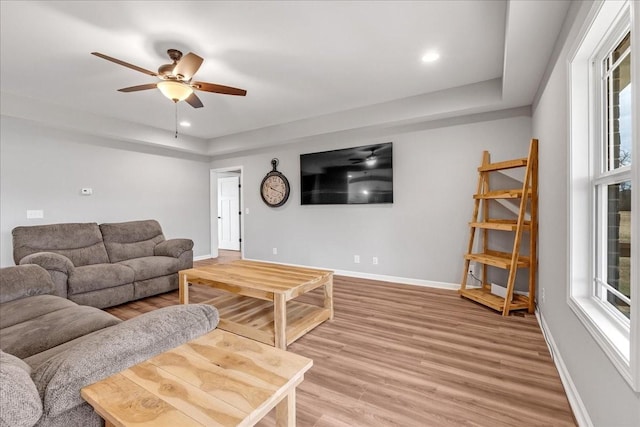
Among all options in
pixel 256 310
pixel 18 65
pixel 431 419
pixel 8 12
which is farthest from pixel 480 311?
pixel 18 65

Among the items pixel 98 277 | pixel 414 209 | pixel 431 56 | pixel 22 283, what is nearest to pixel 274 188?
pixel 414 209

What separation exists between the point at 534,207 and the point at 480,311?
1197 mm

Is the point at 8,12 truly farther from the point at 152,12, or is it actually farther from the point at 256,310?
the point at 256,310

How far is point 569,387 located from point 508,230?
175cm

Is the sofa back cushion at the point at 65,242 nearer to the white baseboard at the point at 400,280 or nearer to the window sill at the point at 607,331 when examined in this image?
the white baseboard at the point at 400,280

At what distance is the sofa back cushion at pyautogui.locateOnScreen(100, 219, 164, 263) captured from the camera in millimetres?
3787

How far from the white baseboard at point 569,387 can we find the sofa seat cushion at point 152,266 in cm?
398

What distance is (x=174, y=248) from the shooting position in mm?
3830

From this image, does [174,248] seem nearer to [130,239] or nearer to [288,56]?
[130,239]

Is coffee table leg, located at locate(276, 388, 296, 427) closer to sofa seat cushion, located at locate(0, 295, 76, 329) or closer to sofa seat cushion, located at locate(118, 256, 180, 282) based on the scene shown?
sofa seat cushion, located at locate(0, 295, 76, 329)

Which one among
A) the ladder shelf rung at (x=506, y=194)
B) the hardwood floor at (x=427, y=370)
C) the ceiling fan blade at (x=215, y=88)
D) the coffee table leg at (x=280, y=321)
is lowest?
the hardwood floor at (x=427, y=370)

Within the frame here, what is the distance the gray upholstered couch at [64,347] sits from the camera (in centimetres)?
81

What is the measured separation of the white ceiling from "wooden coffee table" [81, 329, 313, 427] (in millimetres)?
2243

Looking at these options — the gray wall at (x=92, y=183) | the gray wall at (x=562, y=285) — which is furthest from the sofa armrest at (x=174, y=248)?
the gray wall at (x=562, y=285)
